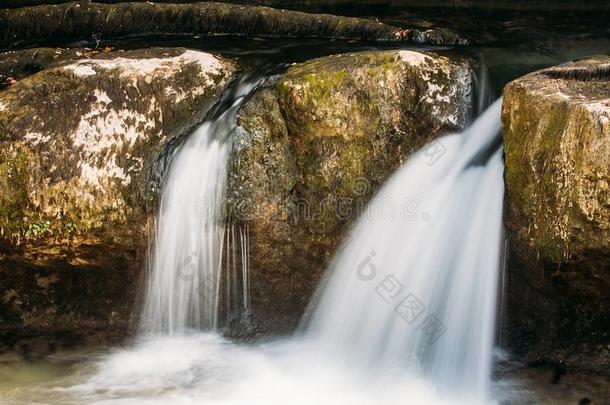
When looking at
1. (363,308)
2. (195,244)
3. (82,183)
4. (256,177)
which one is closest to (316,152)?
(256,177)

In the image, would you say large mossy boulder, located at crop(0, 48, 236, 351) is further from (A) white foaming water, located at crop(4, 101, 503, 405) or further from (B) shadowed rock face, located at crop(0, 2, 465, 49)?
(B) shadowed rock face, located at crop(0, 2, 465, 49)

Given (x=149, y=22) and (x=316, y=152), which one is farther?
(x=149, y=22)

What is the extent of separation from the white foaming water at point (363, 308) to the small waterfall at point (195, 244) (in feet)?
0.04

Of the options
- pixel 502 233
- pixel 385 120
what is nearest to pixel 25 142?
pixel 385 120

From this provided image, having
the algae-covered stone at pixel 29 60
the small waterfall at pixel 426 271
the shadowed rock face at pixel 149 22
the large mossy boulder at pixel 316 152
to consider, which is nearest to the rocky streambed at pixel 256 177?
the large mossy boulder at pixel 316 152

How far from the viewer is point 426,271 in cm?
534

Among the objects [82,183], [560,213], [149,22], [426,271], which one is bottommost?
[426,271]

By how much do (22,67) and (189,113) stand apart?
6.62 feet

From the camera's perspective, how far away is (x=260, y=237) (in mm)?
5281

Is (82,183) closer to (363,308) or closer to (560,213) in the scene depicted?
(363,308)

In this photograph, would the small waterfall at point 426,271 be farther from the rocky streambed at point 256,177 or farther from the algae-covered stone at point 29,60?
the algae-covered stone at point 29,60

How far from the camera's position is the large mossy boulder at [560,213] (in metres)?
4.28

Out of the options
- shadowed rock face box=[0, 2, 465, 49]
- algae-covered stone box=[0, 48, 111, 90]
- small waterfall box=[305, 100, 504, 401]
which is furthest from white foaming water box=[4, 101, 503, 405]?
shadowed rock face box=[0, 2, 465, 49]

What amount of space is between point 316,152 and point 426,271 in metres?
1.24
